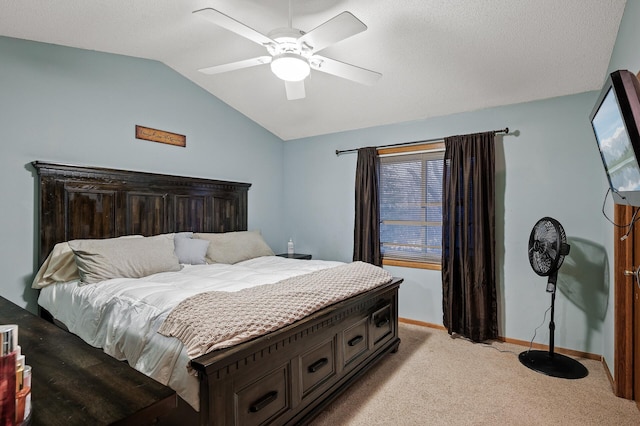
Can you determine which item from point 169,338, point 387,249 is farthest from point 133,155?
point 387,249

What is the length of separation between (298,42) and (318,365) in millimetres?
1996

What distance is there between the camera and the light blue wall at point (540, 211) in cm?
287

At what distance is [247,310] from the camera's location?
170 cm

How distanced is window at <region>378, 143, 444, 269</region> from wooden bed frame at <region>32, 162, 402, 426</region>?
3.41 feet

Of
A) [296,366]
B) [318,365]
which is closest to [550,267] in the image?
[318,365]

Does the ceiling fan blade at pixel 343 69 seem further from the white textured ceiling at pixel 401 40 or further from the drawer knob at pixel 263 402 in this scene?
the drawer knob at pixel 263 402

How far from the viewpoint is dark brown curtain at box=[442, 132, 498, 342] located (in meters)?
3.23

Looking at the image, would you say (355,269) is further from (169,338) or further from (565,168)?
(565,168)

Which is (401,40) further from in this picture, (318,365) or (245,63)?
(318,365)

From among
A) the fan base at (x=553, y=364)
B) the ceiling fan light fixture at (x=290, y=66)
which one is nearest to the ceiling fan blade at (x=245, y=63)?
the ceiling fan light fixture at (x=290, y=66)

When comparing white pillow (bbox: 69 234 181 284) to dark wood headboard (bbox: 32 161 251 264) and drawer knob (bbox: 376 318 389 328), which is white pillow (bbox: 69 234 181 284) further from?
drawer knob (bbox: 376 318 389 328)

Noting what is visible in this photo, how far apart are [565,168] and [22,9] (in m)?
4.44

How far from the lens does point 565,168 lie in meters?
2.99

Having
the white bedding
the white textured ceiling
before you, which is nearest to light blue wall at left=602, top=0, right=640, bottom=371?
the white textured ceiling
